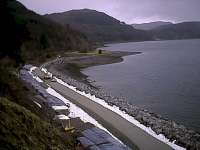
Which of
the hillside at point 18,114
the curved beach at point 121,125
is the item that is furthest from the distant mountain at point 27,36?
the curved beach at point 121,125

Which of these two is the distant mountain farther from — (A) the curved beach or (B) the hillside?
(A) the curved beach

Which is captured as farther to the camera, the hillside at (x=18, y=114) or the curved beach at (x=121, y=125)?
the curved beach at (x=121, y=125)

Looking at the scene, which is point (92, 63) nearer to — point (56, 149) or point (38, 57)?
point (38, 57)

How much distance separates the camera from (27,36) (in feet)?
94.6

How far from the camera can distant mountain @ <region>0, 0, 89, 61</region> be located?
24.8 meters

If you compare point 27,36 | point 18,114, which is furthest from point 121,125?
point 18,114

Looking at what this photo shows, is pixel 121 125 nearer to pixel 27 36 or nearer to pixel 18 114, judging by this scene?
pixel 27 36

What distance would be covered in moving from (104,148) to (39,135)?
4235mm

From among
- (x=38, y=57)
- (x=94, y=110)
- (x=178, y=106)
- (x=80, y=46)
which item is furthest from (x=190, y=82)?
(x=80, y=46)

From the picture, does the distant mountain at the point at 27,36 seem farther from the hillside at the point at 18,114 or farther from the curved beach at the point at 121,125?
the curved beach at the point at 121,125

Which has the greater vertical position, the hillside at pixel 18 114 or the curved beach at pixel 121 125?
the hillside at pixel 18 114

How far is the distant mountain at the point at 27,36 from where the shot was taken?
24.8m

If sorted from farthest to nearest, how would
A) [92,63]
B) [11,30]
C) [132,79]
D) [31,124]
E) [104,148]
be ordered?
[92,63]
[132,79]
[11,30]
[104,148]
[31,124]

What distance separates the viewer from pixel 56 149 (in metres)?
16.2
